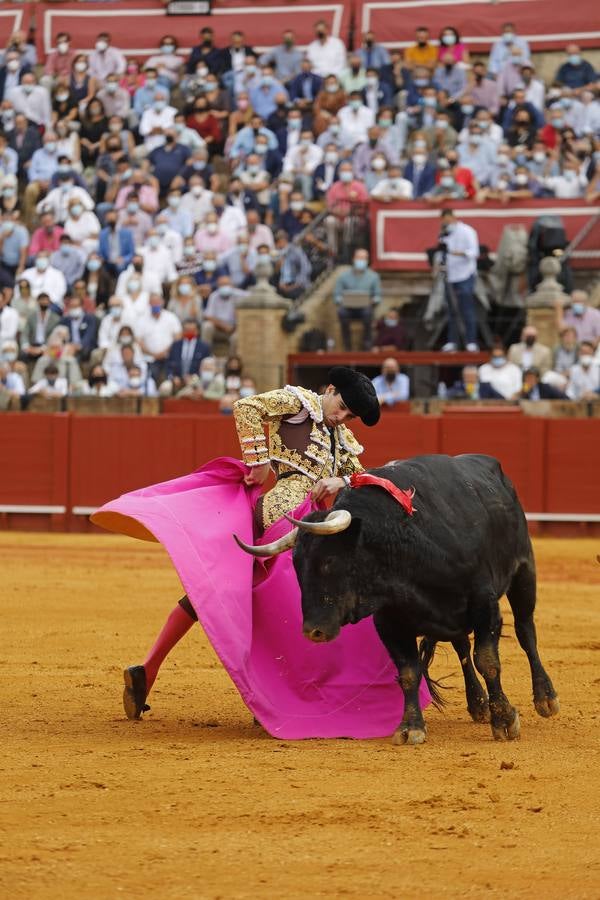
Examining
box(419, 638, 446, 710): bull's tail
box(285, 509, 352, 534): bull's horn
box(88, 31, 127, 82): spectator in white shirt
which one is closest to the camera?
box(285, 509, 352, 534): bull's horn

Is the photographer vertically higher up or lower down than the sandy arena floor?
higher up

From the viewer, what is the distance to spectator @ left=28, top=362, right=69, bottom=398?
15039 millimetres

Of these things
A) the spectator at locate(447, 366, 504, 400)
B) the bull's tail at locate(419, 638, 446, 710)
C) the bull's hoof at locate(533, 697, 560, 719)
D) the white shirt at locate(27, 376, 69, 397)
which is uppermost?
the spectator at locate(447, 366, 504, 400)

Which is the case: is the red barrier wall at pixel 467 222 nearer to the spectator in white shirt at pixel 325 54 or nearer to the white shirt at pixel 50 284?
the spectator in white shirt at pixel 325 54

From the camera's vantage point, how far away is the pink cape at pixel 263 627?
537cm

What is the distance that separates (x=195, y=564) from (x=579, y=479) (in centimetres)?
890

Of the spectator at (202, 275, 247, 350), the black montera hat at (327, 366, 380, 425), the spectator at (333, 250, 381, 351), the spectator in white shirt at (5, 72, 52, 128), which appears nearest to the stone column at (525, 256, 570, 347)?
the spectator at (333, 250, 381, 351)

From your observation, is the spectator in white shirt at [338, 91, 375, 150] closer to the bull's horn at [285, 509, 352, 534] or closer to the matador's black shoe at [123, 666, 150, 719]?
the matador's black shoe at [123, 666, 150, 719]

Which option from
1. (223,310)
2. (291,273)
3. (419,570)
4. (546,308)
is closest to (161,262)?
(223,310)

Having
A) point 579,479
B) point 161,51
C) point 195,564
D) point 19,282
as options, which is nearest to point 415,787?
point 195,564

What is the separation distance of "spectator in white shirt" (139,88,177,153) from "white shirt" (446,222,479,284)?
13.6 ft

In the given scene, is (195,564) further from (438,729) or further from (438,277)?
(438,277)

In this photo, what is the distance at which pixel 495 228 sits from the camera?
614 inches

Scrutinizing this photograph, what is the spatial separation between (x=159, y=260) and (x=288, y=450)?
10483 mm
